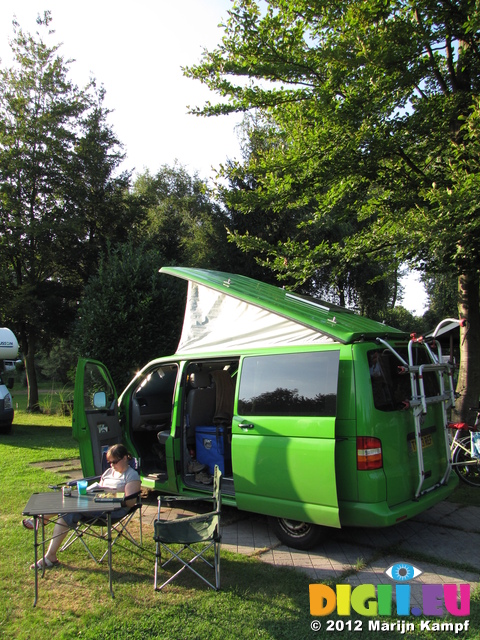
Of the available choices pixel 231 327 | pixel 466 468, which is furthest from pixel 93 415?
pixel 466 468

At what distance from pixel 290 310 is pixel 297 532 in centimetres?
217

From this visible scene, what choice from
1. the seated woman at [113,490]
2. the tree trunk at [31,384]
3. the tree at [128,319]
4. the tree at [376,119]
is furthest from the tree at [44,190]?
the seated woman at [113,490]

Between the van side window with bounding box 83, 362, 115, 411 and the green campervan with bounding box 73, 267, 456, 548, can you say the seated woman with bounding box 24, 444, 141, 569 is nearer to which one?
the green campervan with bounding box 73, 267, 456, 548

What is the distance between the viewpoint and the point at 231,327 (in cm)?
562

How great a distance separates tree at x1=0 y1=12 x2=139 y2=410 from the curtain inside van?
1224 cm

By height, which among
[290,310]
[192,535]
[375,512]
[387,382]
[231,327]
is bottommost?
[192,535]

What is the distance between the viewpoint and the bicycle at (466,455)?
20.3ft

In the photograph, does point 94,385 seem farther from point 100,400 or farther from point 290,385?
point 290,385

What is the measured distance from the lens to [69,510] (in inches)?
151

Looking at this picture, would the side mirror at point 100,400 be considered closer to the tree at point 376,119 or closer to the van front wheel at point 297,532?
the van front wheel at point 297,532

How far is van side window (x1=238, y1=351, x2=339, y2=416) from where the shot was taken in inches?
174

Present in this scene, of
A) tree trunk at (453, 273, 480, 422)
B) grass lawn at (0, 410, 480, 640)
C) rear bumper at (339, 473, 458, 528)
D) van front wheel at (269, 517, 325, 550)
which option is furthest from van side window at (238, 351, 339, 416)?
tree trunk at (453, 273, 480, 422)

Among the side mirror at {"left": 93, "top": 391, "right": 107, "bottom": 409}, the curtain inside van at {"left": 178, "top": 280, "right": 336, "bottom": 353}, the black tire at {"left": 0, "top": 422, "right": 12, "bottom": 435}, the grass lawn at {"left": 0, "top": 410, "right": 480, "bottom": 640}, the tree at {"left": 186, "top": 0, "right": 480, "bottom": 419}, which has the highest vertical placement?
the tree at {"left": 186, "top": 0, "right": 480, "bottom": 419}

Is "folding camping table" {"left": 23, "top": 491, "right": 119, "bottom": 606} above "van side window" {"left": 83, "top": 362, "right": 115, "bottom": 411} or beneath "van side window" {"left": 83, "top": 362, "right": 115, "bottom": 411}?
beneath
